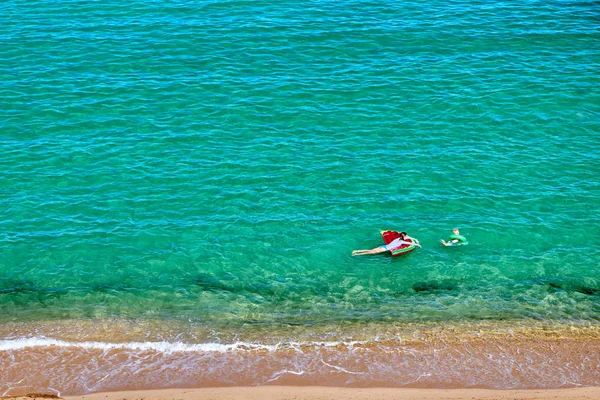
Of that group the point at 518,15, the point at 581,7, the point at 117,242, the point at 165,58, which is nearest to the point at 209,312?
the point at 117,242

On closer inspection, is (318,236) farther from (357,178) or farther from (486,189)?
(486,189)

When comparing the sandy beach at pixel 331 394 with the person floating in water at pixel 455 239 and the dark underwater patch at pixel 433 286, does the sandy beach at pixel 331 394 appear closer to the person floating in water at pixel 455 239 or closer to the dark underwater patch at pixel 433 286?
the dark underwater patch at pixel 433 286

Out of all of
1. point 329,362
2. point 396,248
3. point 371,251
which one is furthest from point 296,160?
point 329,362

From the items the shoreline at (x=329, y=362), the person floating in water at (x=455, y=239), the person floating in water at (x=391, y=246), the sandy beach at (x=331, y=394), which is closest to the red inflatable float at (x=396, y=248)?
the person floating in water at (x=391, y=246)

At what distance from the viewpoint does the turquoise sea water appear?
34156 mm

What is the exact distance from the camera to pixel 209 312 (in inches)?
1284

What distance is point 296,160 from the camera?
43156 millimetres

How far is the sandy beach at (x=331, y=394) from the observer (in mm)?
27266

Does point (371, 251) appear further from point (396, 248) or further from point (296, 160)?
point (296, 160)

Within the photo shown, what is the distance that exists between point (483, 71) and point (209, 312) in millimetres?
29931

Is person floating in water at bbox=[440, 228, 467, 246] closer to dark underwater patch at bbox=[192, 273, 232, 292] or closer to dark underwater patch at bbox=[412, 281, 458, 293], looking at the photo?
dark underwater patch at bbox=[412, 281, 458, 293]

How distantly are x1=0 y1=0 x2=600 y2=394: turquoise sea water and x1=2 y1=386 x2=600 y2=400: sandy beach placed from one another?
424 cm

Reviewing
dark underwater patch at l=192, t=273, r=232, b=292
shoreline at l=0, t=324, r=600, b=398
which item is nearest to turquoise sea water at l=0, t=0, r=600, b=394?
dark underwater patch at l=192, t=273, r=232, b=292

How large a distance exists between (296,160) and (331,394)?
1868 centimetres
